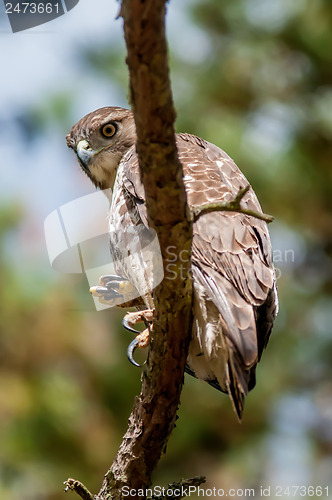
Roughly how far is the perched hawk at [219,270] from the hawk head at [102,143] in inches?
23.9

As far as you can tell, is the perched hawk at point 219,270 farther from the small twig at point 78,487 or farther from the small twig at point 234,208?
the small twig at point 78,487

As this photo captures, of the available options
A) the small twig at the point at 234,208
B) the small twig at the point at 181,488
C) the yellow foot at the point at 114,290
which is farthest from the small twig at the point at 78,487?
the small twig at the point at 234,208

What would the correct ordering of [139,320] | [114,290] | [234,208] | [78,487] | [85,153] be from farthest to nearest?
[85,153]
[114,290]
[139,320]
[78,487]
[234,208]

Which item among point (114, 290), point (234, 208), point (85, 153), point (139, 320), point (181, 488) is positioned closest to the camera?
point (234, 208)

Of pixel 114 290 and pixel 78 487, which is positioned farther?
pixel 114 290

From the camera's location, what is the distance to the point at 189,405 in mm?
5562

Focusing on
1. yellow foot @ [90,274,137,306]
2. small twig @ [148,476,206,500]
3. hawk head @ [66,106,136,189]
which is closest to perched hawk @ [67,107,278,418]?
yellow foot @ [90,274,137,306]

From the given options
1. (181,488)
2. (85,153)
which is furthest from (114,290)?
(85,153)

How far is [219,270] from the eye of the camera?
2.61 m

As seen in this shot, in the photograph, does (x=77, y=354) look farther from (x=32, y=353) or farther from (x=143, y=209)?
(x=143, y=209)

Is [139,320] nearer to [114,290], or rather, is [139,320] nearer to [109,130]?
[114,290]

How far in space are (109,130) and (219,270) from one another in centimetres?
189

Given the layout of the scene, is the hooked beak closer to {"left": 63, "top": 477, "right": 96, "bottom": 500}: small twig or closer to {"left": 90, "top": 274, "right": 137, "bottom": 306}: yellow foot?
{"left": 90, "top": 274, "right": 137, "bottom": 306}: yellow foot

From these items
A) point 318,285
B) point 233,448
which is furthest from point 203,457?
point 318,285
